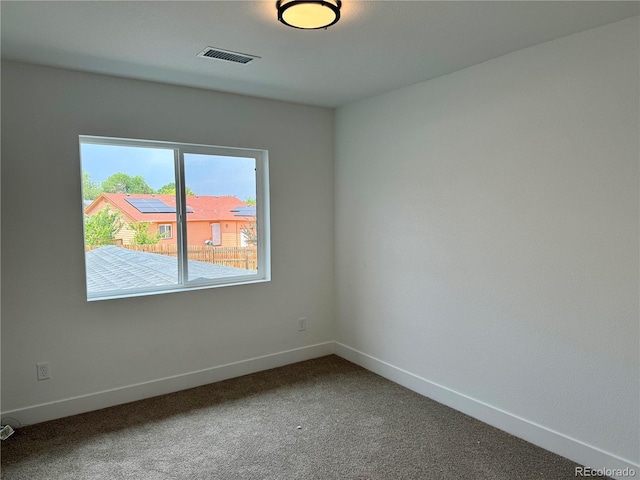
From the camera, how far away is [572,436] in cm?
252

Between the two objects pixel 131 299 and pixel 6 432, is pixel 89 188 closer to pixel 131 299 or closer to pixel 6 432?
pixel 131 299

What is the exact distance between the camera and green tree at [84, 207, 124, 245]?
10.5 ft

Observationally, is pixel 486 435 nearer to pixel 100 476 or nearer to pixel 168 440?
pixel 168 440

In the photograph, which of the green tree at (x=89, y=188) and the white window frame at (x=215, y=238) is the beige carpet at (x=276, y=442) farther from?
the green tree at (x=89, y=188)

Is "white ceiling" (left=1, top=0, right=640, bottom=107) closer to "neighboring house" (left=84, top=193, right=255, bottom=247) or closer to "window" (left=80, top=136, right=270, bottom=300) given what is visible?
"window" (left=80, top=136, right=270, bottom=300)

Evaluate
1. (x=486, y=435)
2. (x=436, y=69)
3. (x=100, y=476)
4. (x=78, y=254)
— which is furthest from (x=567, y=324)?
(x=78, y=254)

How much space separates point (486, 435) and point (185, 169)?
3.03m

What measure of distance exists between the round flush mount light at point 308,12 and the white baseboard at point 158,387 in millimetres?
2826

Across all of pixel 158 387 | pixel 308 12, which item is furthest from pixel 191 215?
pixel 308 12

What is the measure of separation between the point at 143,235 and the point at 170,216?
0.87ft

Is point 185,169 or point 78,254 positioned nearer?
point 78,254

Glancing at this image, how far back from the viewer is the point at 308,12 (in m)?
2.00

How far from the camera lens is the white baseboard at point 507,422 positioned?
7.84ft

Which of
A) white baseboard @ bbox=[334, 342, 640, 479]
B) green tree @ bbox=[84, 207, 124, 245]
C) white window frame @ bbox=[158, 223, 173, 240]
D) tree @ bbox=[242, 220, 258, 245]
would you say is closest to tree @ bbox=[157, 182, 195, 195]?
white window frame @ bbox=[158, 223, 173, 240]
